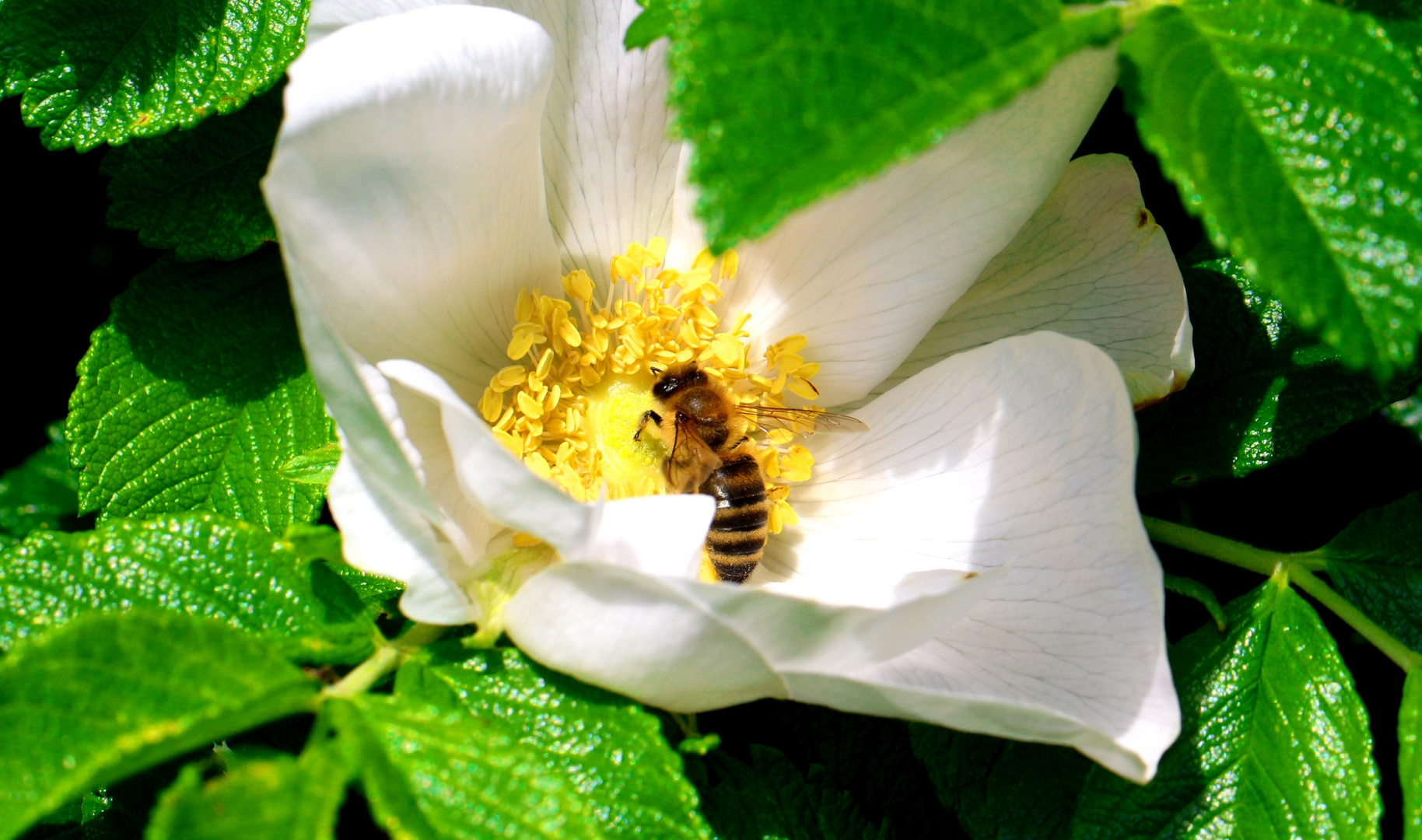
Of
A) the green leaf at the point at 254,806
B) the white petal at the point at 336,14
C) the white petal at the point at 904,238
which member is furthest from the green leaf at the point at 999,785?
the white petal at the point at 336,14

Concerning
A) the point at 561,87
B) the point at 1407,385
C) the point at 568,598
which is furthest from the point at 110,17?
the point at 1407,385

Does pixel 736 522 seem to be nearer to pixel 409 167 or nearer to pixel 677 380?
pixel 677 380

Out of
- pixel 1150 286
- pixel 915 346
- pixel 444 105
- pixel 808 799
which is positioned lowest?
pixel 808 799

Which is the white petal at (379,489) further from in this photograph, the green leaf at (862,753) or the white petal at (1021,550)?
the green leaf at (862,753)

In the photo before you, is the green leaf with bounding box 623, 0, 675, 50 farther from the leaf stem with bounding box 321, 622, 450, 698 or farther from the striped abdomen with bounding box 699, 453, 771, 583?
the leaf stem with bounding box 321, 622, 450, 698

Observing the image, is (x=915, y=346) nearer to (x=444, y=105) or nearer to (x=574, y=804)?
(x=444, y=105)

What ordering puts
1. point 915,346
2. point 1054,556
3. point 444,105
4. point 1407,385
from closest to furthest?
point 444,105
point 1054,556
point 1407,385
point 915,346

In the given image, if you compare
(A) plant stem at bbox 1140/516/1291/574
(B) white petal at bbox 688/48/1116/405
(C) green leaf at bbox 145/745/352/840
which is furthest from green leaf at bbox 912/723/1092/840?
(C) green leaf at bbox 145/745/352/840
